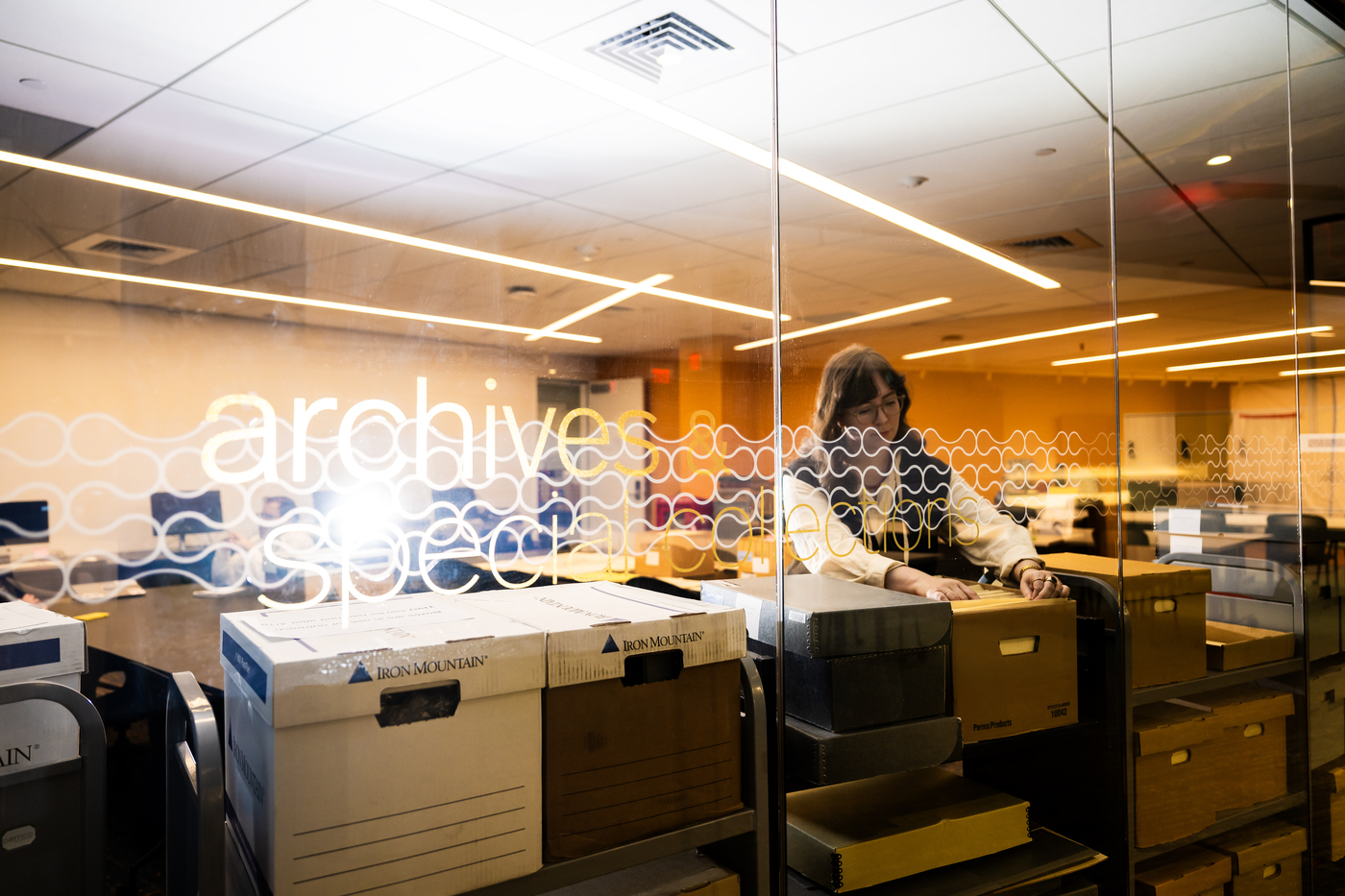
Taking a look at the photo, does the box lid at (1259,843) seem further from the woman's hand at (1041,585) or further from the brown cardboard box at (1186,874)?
the woman's hand at (1041,585)

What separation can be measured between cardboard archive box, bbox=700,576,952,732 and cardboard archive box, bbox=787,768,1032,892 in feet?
0.81

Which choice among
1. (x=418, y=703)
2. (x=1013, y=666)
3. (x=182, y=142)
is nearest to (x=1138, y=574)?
(x=1013, y=666)

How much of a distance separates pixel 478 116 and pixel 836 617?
1119mm

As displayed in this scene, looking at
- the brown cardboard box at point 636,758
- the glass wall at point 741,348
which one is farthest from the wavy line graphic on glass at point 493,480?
the brown cardboard box at point 636,758

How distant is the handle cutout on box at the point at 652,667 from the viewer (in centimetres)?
119

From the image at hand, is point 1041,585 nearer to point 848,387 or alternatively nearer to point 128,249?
point 848,387

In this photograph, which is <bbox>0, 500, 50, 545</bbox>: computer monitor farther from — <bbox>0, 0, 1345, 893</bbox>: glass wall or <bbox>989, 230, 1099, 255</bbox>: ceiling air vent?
<bbox>989, 230, 1099, 255</bbox>: ceiling air vent

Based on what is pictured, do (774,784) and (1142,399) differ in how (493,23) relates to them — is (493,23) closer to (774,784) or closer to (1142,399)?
(774,784)

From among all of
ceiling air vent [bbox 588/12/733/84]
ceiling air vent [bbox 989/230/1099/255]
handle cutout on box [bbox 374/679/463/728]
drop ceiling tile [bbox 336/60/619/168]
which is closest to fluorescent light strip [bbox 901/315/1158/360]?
ceiling air vent [bbox 989/230/1099/255]

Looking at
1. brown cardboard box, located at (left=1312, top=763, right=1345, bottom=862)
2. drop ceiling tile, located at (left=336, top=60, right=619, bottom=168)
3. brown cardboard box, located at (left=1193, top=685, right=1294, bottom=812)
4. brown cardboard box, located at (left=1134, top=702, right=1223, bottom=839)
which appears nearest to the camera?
drop ceiling tile, located at (left=336, top=60, right=619, bottom=168)

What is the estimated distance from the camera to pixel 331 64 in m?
1.20

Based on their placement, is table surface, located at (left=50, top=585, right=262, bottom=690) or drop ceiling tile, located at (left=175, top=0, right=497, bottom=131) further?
drop ceiling tile, located at (left=175, top=0, right=497, bottom=131)

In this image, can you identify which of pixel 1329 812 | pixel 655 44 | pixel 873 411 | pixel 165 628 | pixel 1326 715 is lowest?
pixel 1329 812

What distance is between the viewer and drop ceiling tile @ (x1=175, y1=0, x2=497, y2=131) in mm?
1142
